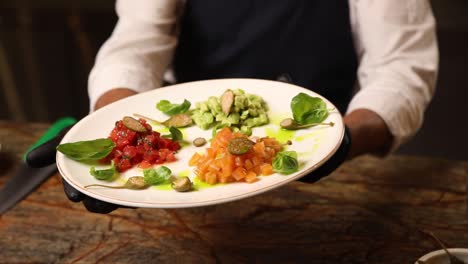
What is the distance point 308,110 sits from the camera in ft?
3.07

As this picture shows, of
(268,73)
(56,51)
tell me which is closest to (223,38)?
(268,73)

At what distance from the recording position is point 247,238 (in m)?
1.08

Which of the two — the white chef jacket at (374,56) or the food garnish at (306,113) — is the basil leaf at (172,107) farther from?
the white chef jacket at (374,56)

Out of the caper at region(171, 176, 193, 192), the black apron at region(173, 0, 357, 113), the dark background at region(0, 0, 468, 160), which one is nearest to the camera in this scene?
the caper at region(171, 176, 193, 192)

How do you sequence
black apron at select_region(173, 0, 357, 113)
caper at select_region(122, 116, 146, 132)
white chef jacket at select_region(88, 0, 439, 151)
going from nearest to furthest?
1. caper at select_region(122, 116, 146, 132)
2. white chef jacket at select_region(88, 0, 439, 151)
3. black apron at select_region(173, 0, 357, 113)

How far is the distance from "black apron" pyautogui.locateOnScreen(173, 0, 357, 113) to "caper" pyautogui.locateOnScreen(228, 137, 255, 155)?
0.62m

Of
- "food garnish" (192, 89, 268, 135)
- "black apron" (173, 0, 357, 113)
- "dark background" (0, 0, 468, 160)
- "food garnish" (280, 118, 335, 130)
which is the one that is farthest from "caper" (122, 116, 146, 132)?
"dark background" (0, 0, 468, 160)

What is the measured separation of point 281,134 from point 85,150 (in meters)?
0.30

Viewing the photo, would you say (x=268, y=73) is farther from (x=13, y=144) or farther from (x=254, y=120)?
(x=13, y=144)

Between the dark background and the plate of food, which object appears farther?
the dark background

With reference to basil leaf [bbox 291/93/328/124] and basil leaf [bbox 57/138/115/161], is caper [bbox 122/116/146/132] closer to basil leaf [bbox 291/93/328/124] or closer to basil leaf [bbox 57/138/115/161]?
basil leaf [bbox 57/138/115/161]

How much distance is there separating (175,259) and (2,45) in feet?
8.79

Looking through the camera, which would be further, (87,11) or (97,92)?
(87,11)

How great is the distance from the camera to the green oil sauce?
0.93 metres
